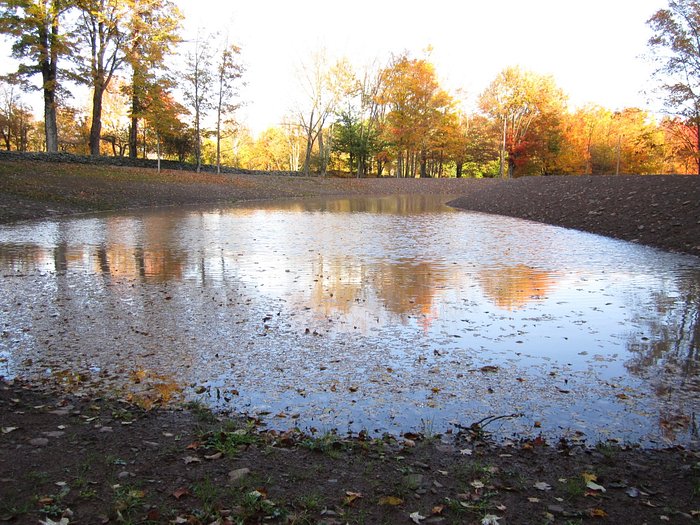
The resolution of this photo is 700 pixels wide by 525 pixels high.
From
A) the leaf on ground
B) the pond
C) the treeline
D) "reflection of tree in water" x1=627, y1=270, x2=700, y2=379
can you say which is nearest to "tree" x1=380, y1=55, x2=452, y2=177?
the treeline

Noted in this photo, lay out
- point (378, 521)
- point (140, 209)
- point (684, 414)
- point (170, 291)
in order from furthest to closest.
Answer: point (140, 209) → point (170, 291) → point (684, 414) → point (378, 521)

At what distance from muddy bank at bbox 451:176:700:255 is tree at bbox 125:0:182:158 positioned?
2217 centimetres

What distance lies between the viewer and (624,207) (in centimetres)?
A: 1520

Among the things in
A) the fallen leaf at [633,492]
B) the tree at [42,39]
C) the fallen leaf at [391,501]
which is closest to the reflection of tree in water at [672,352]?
the fallen leaf at [633,492]

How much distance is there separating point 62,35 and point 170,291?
2732 centimetres

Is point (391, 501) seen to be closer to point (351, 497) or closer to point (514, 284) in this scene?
point (351, 497)

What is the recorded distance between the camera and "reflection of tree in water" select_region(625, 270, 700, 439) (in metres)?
3.85

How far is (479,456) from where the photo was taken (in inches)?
129

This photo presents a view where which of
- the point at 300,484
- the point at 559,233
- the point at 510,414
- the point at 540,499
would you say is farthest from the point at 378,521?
the point at 559,233

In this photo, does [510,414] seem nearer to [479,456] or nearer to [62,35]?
[479,456]

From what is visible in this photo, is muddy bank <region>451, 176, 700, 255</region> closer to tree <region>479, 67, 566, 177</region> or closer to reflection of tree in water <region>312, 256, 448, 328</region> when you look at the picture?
reflection of tree in water <region>312, 256, 448, 328</region>

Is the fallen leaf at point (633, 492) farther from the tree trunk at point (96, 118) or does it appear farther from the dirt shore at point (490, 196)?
the tree trunk at point (96, 118)

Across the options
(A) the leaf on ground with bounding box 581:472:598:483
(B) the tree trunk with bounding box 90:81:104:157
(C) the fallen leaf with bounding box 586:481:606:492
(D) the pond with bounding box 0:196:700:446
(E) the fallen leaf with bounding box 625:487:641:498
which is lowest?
(E) the fallen leaf with bounding box 625:487:641:498

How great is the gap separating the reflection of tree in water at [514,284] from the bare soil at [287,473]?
3692 millimetres
